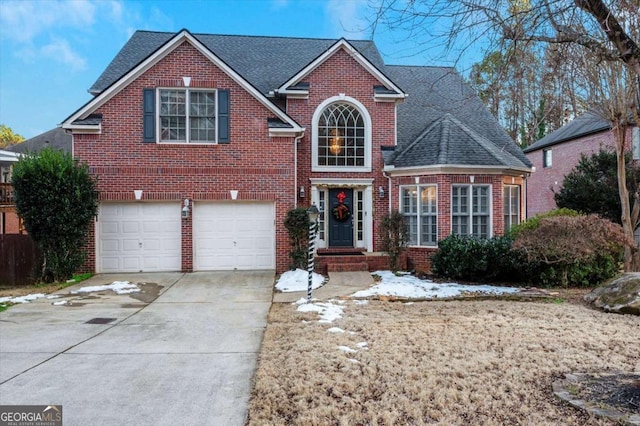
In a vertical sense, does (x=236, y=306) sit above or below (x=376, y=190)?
below

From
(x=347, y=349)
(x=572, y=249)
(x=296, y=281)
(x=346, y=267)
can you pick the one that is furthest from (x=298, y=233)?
(x=572, y=249)

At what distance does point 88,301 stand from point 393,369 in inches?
291

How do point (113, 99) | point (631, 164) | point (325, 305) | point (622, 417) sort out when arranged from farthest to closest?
point (631, 164) < point (113, 99) < point (325, 305) < point (622, 417)

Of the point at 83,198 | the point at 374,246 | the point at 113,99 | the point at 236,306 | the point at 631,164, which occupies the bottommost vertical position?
the point at 236,306

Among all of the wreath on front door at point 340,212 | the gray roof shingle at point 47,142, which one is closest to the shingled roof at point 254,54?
the wreath on front door at point 340,212

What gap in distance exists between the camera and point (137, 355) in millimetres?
5457

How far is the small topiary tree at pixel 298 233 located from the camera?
1180cm

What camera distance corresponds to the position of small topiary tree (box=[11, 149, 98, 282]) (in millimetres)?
10523

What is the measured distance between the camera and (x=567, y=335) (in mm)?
6043

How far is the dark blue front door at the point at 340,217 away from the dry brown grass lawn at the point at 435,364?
244 inches

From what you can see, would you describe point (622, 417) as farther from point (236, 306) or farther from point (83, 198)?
point (83, 198)

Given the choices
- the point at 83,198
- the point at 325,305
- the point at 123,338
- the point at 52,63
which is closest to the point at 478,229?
the point at 325,305

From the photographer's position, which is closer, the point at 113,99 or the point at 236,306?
the point at 236,306

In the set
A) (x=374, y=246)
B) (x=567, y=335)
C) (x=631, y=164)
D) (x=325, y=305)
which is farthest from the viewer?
(x=631, y=164)
